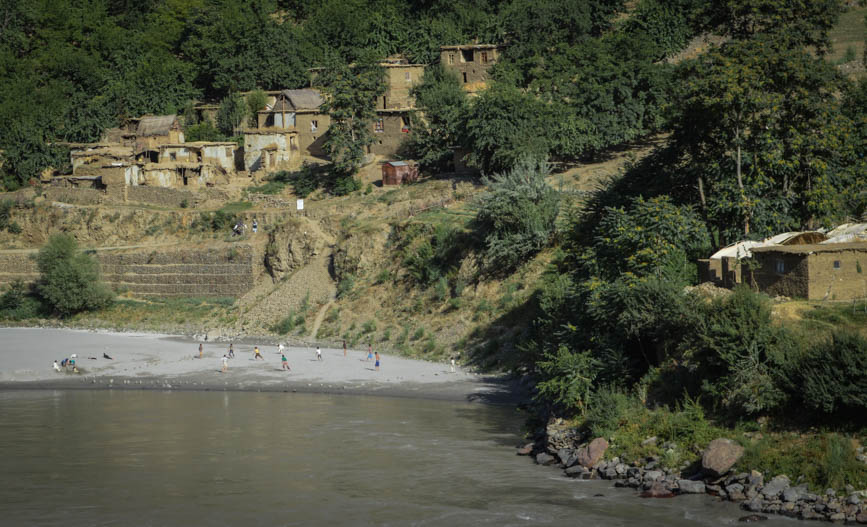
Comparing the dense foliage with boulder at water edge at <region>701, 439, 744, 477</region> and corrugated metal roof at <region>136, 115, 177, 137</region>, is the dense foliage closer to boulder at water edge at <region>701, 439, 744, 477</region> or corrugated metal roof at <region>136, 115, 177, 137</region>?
corrugated metal roof at <region>136, 115, 177, 137</region>

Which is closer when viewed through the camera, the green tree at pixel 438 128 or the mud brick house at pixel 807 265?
the mud brick house at pixel 807 265

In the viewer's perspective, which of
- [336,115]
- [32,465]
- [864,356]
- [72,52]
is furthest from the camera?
[72,52]

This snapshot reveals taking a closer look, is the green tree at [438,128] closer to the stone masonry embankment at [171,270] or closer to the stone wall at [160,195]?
the stone masonry embankment at [171,270]

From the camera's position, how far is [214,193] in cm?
6062

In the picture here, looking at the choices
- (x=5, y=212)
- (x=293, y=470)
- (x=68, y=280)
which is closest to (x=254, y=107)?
(x=5, y=212)

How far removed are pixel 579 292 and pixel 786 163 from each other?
29.6 feet

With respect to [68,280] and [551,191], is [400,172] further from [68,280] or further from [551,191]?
[68,280]

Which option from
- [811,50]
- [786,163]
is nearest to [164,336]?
[786,163]

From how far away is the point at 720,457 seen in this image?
23.3 metres

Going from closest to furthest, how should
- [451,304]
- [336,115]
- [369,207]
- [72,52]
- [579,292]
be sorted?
[579,292], [451,304], [369,207], [336,115], [72,52]

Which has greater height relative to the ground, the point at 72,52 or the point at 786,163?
the point at 72,52

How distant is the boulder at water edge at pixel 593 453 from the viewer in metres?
25.6

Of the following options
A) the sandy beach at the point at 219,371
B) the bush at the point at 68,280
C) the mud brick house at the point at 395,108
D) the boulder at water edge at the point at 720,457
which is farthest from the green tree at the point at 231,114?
the boulder at water edge at the point at 720,457

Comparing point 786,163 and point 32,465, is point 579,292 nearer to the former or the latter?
point 786,163
